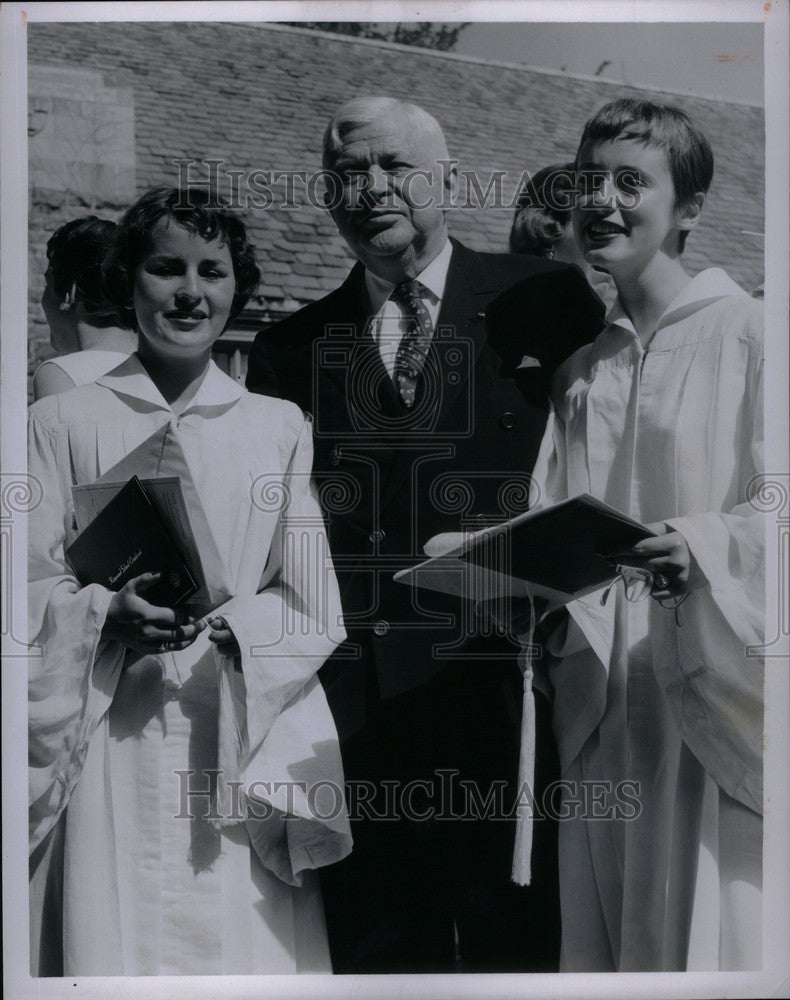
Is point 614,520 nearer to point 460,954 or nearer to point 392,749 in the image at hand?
point 392,749

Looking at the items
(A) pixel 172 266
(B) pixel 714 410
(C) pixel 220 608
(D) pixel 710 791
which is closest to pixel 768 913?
(D) pixel 710 791

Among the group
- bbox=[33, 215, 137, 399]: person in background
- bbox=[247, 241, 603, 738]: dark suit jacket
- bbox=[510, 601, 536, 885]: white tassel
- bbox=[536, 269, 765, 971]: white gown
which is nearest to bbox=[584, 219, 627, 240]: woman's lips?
bbox=[247, 241, 603, 738]: dark suit jacket

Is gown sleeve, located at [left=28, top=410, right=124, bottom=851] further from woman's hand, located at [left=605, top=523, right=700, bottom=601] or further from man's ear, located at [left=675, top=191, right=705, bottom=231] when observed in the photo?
man's ear, located at [left=675, top=191, right=705, bottom=231]

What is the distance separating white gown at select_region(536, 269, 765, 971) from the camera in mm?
3773

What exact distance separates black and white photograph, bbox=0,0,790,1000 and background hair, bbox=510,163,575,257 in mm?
13

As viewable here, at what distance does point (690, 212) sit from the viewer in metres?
3.88

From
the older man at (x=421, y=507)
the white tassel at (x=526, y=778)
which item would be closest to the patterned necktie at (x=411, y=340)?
the older man at (x=421, y=507)

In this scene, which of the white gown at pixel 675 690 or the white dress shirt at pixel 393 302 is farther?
the white dress shirt at pixel 393 302

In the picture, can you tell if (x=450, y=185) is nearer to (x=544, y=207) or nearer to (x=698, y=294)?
(x=544, y=207)

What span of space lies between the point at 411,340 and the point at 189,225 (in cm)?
75

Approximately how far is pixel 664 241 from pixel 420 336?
795 mm

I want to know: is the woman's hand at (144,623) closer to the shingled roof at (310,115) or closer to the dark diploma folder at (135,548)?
the dark diploma folder at (135,548)

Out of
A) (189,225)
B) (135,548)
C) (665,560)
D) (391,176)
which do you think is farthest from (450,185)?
(135,548)

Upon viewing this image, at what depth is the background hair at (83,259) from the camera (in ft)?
12.8
